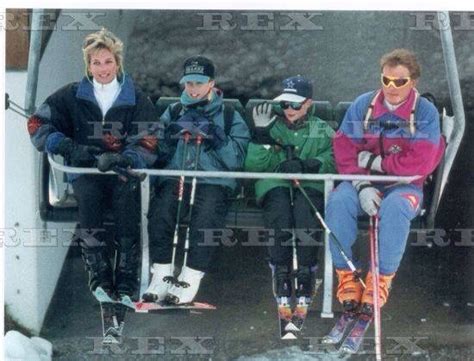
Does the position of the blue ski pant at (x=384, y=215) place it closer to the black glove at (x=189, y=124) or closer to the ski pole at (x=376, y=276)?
the ski pole at (x=376, y=276)

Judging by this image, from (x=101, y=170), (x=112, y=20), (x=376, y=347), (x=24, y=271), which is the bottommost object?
(x=376, y=347)

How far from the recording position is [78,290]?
390 cm

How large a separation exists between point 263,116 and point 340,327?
2.40 feet

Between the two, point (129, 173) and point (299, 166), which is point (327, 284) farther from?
point (129, 173)

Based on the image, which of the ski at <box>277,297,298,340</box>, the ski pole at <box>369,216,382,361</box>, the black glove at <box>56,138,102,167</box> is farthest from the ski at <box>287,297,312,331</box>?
the black glove at <box>56,138,102,167</box>

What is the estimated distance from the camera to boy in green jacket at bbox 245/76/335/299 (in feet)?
12.4

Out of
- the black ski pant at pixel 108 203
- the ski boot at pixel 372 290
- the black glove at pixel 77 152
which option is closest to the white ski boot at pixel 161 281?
the black ski pant at pixel 108 203

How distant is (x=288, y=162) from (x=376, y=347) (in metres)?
0.67

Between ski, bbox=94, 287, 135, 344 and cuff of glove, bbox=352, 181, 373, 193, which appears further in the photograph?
ski, bbox=94, 287, 135, 344

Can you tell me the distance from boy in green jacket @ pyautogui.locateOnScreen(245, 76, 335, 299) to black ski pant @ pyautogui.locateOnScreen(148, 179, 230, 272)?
14 cm

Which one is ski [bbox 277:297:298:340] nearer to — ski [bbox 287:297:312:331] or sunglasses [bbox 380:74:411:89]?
ski [bbox 287:297:312:331]

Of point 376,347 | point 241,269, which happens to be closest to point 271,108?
point 241,269

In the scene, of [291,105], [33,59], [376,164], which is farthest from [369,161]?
[33,59]

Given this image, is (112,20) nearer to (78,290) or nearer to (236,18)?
(236,18)
